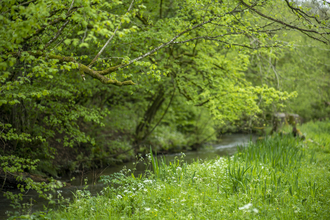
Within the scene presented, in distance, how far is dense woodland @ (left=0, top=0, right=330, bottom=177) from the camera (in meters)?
4.59

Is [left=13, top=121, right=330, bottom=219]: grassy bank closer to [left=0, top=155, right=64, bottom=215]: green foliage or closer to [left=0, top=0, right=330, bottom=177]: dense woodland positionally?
[left=0, top=155, right=64, bottom=215]: green foliage

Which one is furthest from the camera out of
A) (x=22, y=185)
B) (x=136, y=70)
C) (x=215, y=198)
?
(x=136, y=70)

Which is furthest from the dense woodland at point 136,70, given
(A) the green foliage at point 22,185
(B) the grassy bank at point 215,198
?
(B) the grassy bank at point 215,198

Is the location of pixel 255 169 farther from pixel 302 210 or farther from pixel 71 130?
pixel 71 130

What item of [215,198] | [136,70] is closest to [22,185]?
[215,198]

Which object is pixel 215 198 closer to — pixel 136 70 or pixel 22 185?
pixel 22 185

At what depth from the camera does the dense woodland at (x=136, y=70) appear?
459 cm

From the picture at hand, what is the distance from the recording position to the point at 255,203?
149 inches

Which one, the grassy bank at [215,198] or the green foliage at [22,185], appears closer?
the grassy bank at [215,198]

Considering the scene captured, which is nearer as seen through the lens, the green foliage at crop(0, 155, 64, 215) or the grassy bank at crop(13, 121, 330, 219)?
the grassy bank at crop(13, 121, 330, 219)

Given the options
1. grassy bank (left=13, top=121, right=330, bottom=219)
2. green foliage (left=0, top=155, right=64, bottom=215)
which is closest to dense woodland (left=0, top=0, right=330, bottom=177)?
green foliage (left=0, top=155, right=64, bottom=215)

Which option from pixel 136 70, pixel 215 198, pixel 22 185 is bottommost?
pixel 215 198

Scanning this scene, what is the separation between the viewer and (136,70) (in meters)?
7.62

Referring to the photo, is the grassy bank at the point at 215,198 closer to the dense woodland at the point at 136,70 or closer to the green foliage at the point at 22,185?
the green foliage at the point at 22,185
